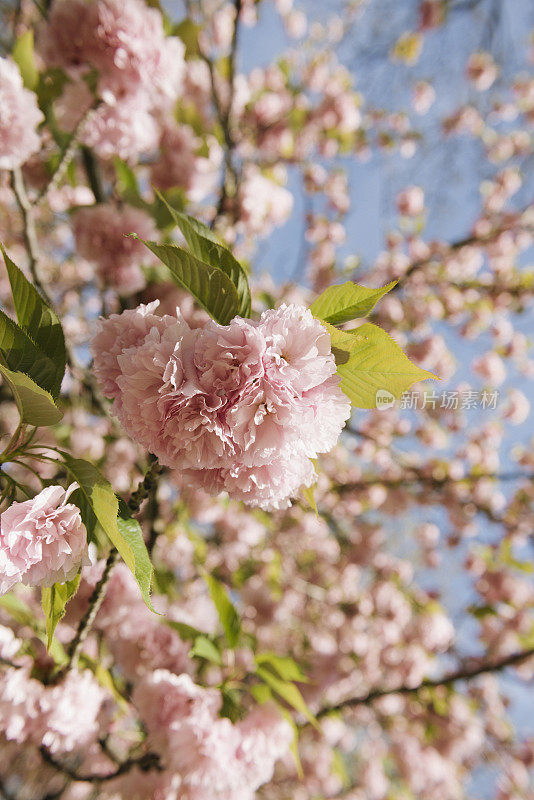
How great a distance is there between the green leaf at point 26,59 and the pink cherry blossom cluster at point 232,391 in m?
1.10

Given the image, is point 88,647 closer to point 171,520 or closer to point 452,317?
point 171,520

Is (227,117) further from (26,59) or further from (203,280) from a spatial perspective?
(203,280)

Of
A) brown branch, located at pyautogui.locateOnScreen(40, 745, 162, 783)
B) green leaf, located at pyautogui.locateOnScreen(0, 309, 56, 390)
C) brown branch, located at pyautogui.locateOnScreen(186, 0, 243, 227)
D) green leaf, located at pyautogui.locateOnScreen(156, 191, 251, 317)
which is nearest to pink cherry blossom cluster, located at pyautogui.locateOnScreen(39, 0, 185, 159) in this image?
brown branch, located at pyautogui.locateOnScreen(186, 0, 243, 227)

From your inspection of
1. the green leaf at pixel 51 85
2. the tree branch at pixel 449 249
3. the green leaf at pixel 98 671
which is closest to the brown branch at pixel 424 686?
the green leaf at pixel 98 671

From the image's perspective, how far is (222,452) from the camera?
555mm

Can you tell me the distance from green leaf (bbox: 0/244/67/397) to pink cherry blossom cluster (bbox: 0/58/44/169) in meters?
0.60

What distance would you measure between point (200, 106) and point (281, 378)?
7.52ft

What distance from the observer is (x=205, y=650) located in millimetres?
1031

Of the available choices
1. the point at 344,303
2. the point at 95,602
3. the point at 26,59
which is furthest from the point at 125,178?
the point at 95,602

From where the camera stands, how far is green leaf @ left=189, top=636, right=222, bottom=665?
1.00m

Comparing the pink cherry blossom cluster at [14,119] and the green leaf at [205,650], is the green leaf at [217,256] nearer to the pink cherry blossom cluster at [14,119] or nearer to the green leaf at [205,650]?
the pink cherry blossom cluster at [14,119]

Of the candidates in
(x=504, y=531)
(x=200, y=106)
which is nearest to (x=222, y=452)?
(x=200, y=106)

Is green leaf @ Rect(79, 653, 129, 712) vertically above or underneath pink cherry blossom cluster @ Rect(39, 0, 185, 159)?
underneath

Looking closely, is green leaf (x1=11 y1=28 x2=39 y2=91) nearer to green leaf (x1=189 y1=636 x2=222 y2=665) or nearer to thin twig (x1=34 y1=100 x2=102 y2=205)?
thin twig (x1=34 y1=100 x2=102 y2=205)
